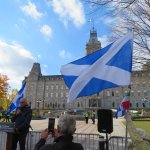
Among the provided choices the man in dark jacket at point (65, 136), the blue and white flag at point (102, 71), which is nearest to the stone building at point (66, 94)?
the blue and white flag at point (102, 71)

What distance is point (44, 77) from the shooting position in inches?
5025

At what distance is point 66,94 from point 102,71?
114 metres

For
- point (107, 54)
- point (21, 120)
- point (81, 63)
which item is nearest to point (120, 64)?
point (107, 54)

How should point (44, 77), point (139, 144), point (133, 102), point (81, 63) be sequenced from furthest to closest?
point (44, 77)
point (133, 102)
point (81, 63)
point (139, 144)

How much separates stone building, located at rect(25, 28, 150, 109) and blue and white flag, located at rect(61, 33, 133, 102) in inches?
3942

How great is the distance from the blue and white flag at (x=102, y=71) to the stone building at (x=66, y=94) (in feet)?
328

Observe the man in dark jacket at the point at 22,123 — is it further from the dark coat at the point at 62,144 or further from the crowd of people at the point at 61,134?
the dark coat at the point at 62,144

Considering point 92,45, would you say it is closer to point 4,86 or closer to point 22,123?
point 4,86

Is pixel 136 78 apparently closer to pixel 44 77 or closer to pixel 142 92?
pixel 142 92

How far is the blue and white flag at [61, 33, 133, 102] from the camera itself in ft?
19.9

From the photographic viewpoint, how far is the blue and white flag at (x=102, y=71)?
19.9 feet

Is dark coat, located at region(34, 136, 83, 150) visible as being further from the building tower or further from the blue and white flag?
the building tower

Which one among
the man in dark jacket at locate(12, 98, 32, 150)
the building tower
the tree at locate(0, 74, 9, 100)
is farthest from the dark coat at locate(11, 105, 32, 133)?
the building tower

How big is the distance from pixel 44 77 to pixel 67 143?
125 metres
